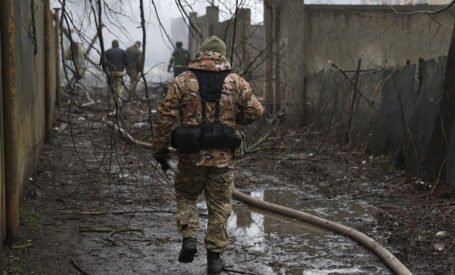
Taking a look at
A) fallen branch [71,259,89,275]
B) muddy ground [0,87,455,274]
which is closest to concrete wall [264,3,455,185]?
muddy ground [0,87,455,274]

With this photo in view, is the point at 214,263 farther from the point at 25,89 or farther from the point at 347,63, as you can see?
the point at 347,63

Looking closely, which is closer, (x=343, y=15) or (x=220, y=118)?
(x=220, y=118)

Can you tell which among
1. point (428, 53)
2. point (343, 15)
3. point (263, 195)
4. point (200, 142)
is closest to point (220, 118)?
point (200, 142)

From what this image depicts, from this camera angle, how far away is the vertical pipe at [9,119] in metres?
4.29

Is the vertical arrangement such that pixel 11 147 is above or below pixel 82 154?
above

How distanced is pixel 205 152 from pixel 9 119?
1609 millimetres

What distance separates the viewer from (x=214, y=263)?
4133 millimetres

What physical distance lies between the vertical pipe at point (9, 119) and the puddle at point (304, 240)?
1932 mm

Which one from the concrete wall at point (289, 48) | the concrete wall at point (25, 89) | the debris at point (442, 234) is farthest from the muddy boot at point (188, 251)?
the concrete wall at point (289, 48)

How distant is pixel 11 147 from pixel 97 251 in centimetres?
110

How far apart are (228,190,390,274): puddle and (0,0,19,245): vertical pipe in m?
1.93

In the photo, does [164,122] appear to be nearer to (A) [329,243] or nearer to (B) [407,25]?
(A) [329,243]

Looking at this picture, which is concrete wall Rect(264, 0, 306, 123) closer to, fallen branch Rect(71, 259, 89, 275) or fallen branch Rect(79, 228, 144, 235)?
fallen branch Rect(79, 228, 144, 235)

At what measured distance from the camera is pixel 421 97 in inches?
310
